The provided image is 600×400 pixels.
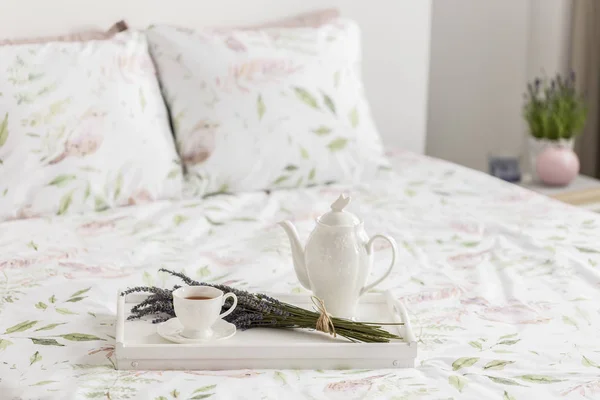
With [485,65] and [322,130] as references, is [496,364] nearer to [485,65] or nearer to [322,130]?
[322,130]

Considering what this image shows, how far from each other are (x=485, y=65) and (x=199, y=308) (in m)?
2.55

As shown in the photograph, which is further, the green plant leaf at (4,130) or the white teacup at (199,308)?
the green plant leaf at (4,130)

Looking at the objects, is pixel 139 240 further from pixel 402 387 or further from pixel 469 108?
pixel 469 108

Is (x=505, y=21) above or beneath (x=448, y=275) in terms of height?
above

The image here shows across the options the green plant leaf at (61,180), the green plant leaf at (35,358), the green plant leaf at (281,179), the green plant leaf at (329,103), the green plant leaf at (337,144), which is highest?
the green plant leaf at (329,103)

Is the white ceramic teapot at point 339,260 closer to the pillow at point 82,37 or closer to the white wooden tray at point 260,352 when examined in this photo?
the white wooden tray at point 260,352

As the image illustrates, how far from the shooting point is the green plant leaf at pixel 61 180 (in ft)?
6.69

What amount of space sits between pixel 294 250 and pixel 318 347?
0.22 metres

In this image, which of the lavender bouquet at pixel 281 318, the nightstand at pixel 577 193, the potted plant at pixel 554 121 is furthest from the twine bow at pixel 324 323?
the potted plant at pixel 554 121

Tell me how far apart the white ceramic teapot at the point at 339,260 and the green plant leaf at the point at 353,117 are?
106cm

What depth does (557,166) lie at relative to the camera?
109 inches

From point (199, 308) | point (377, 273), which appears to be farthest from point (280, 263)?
point (199, 308)

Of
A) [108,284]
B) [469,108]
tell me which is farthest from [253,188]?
[469,108]

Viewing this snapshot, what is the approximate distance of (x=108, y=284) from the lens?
5.14ft
